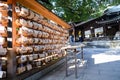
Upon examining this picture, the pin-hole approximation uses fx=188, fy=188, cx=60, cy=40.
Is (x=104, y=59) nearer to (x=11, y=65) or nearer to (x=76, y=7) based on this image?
(x=76, y=7)

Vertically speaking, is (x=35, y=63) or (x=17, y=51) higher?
(x=17, y=51)

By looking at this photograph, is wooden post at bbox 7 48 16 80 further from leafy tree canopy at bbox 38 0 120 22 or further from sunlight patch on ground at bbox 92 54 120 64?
A: leafy tree canopy at bbox 38 0 120 22

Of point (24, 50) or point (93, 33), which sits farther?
point (93, 33)

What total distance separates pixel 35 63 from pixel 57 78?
85 centimetres

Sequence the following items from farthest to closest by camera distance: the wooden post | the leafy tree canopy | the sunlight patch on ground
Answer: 1. the leafy tree canopy
2. the sunlight patch on ground
3. the wooden post

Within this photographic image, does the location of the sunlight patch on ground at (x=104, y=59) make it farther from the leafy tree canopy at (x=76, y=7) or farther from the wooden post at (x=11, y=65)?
the wooden post at (x=11, y=65)

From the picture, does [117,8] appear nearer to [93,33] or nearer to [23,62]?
[93,33]

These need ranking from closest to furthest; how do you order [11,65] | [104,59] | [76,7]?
[11,65] < [104,59] < [76,7]

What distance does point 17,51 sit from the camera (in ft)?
14.7

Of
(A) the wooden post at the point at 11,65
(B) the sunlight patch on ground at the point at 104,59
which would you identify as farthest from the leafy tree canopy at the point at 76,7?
(A) the wooden post at the point at 11,65

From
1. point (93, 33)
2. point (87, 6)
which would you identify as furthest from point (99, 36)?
point (87, 6)

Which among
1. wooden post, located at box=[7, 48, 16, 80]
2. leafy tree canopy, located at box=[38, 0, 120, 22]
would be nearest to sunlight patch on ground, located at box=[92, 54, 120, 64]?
leafy tree canopy, located at box=[38, 0, 120, 22]

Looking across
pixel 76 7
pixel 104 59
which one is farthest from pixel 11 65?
pixel 76 7

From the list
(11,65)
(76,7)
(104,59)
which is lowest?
(104,59)
